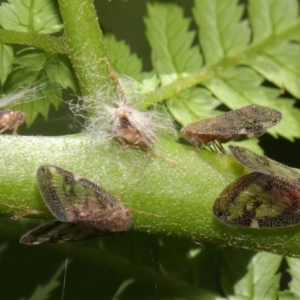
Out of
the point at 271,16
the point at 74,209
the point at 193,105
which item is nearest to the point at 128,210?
the point at 74,209

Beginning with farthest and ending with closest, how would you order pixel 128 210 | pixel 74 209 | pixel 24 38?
pixel 24 38, pixel 128 210, pixel 74 209

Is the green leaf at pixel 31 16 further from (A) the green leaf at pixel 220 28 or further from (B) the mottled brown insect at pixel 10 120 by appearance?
(A) the green leaf at pixel 220 28

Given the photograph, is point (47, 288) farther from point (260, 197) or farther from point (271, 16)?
point (271, 16)

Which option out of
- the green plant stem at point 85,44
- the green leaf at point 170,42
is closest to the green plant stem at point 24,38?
the green plant stem at point 85,44

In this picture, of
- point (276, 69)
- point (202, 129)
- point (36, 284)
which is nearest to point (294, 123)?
point (276, 69)

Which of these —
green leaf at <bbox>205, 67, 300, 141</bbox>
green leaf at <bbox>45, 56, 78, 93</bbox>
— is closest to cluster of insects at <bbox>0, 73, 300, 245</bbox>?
green leaf at <bbox>205, 67, 300, 141</bbox>

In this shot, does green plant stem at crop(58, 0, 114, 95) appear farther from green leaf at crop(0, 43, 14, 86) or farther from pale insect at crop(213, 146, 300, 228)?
pale insect at crop(213, 146, 300, 228)
